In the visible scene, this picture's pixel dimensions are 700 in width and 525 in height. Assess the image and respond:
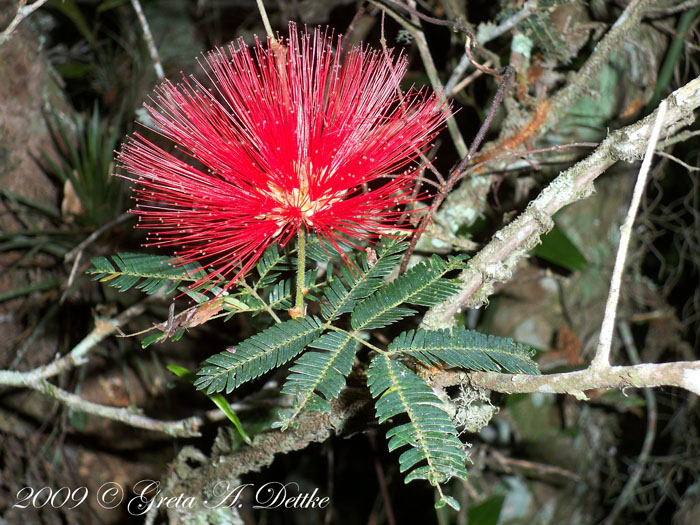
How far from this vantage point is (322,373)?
2.62 feet

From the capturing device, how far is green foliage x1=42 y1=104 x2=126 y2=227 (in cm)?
232

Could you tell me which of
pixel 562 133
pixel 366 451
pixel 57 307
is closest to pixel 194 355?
pixel 57 307

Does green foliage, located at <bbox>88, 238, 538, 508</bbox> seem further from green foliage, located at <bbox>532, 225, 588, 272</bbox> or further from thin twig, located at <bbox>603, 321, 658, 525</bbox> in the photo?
thin twig, located at <bbox>603, 321, 658, 525</bbox>

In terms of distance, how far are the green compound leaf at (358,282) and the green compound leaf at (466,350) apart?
0.12m

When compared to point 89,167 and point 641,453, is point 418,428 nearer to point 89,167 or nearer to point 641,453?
point 641,453

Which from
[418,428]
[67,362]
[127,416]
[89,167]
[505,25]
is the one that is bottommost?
[127,416]

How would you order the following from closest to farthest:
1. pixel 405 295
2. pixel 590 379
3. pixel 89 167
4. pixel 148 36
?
pixel 590 379 → pixel 405 295 → pixel 148 36 → pixel 89 167

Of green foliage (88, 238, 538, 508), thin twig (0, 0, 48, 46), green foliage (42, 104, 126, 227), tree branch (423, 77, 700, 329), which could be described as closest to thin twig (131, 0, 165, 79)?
thin twig (0, 0, 48, 46)

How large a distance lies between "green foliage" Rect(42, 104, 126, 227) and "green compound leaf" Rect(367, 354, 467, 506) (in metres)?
1.95

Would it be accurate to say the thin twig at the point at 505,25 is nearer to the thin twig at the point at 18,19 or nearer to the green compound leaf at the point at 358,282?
the green compound leaf at the point at 358,282

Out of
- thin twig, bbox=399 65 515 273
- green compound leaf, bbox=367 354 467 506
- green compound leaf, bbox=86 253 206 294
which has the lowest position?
green compound leaf, bbox=367 354 467 506

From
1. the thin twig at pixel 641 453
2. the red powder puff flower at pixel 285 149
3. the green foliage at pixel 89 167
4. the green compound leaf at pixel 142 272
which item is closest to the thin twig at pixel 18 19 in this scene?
the red powder puff flower at pixel 285 149

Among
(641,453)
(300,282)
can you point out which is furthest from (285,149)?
(641,453)

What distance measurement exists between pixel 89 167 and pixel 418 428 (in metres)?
2.11
